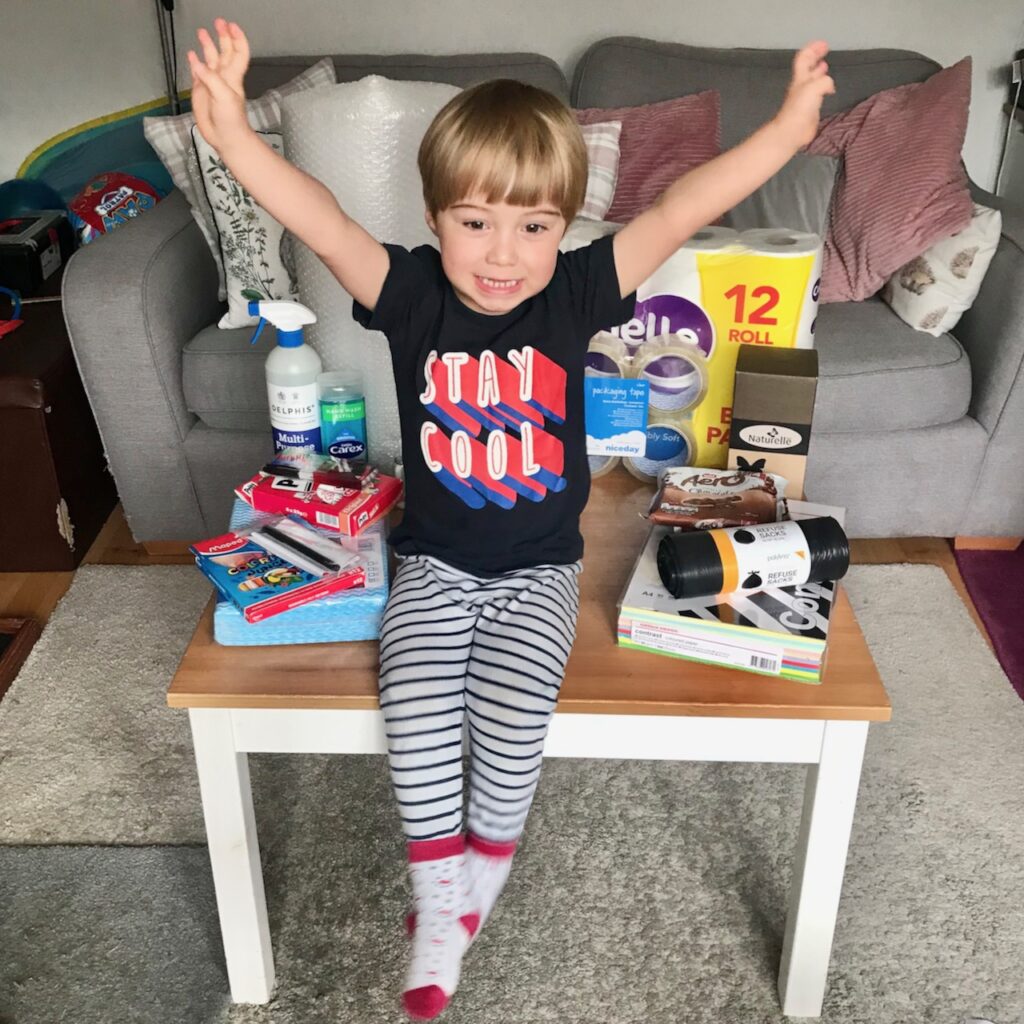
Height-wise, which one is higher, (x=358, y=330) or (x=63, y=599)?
(x=358, y=330)

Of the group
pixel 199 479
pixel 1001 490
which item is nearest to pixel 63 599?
pixel 199 479

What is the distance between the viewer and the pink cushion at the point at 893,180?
2047 millimetres

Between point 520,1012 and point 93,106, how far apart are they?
88.0 inches

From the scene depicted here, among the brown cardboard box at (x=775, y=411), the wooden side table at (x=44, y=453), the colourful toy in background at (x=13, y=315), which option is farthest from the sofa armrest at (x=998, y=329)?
the colourful toy in background at (x=13, y=315)

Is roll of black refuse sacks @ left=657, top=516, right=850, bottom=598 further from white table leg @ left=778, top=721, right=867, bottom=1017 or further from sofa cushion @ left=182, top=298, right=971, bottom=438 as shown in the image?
sofa cushion @ left=182, top=298, right=971, bottom=438

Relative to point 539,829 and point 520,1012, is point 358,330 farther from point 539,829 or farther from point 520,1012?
point 520,1012

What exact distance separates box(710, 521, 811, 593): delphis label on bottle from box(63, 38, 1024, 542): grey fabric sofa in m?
0.80

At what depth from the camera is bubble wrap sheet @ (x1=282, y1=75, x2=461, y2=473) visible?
1.47 meters

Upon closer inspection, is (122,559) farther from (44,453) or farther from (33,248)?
(33,248)

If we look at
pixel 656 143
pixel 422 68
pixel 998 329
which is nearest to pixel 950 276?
pixel 998 329

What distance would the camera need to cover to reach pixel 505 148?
108 centimetres

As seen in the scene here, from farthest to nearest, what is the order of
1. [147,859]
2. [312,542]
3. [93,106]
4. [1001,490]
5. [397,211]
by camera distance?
[93,106] < [1001,490] < [397,211] < [147,859] < [312,542]

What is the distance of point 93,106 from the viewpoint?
8.44 feet

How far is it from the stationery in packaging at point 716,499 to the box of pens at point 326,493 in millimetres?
330
